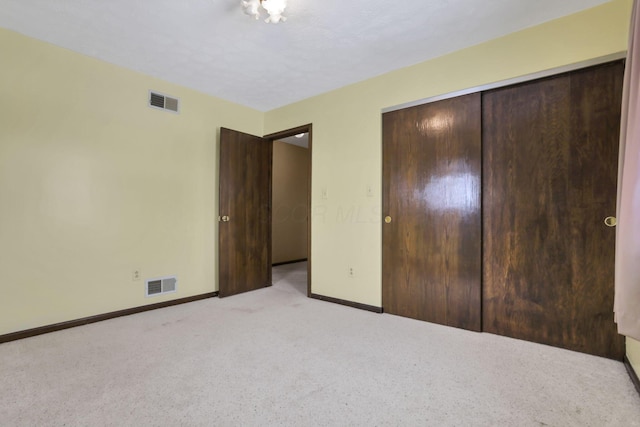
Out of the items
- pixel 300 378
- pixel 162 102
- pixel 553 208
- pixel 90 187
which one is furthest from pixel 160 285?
pixel 553 208

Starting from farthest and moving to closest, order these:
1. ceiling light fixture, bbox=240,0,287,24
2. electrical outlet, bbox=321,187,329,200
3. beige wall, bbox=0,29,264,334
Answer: electrical outlet, bbox=321,187,329,200, beige wall, bbox=0,29,264,334, ceiling light fixture, bbox=240,0,287,24

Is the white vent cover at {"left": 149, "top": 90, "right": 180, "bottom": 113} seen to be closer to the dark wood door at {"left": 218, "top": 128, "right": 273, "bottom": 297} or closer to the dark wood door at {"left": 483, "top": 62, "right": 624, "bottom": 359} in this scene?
the dark wood door at {"left": 218, "top": 128, "right": 273, "bottom": 297}

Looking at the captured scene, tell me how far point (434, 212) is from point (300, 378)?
1.81 m

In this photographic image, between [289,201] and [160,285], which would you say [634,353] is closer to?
[160,285]

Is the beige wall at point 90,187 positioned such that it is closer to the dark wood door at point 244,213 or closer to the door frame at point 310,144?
the dark wood door at point 244,213

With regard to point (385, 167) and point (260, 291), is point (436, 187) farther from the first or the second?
point (260, 291)

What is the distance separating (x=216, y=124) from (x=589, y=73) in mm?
3587

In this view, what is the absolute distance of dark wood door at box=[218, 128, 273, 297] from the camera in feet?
11.8

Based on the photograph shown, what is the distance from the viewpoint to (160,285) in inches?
124

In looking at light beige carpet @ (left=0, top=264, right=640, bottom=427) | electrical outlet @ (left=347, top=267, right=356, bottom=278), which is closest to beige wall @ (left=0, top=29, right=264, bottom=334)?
light beige carpet @ (left=0, top=264, right=640, bottom=427)

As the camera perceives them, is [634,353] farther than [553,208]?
No

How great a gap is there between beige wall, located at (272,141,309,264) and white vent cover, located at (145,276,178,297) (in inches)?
108

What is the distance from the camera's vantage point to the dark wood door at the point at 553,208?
79.2 inches

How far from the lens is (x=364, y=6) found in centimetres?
203
